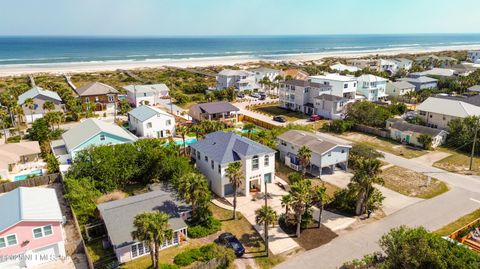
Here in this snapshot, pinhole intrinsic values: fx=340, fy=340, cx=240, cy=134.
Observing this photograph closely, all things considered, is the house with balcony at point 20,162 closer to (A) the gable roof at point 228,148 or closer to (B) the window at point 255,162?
(A) the gable roof at point 228,148

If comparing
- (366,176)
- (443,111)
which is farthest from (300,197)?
(443,111)

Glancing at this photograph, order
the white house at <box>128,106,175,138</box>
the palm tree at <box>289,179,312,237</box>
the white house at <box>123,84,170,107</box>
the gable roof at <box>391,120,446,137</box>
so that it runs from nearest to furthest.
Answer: the palm tree at <box>289,179,312,237</box> < the gable roof at <box>391,120,446,137</box> < the white house at <box>128,106,175,138</box> < the white house at <box>123,84,170,107</box>

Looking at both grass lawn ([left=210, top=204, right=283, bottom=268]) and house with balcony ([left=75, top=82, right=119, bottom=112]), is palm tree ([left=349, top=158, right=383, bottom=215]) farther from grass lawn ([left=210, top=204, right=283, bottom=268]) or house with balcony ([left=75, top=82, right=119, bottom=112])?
house with balcony ([left=75, top=82, right=119, bottom=112])

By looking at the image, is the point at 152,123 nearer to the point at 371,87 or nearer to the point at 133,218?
the point at 133,218

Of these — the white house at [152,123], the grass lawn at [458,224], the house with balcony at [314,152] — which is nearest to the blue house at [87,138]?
the white house at [152,123]

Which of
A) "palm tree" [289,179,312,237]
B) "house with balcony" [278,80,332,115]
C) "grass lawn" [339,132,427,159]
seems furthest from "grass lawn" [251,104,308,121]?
"palm tree" [289,179,312,237]
